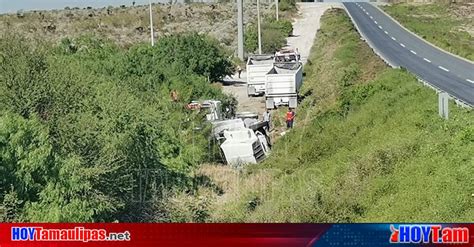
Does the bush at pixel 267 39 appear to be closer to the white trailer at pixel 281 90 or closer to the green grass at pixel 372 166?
the white trailer at pixel 281 90

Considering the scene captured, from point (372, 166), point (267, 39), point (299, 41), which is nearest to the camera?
point (372, 166)

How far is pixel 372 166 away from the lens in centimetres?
1419

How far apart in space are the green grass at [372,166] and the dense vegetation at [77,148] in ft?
5.60

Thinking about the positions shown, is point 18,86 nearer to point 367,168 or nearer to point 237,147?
point 367,168

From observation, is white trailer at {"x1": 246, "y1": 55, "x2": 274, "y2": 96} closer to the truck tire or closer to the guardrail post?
the truck tire

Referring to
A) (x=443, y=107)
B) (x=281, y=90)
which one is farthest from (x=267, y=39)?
(x=443, y=107)

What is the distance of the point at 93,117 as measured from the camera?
13766mm

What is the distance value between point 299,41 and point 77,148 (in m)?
50.6

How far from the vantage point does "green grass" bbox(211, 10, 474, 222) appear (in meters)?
11.3

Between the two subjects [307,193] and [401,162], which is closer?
[307,193]

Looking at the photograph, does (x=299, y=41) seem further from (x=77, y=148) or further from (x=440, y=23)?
(x=77, y=148)

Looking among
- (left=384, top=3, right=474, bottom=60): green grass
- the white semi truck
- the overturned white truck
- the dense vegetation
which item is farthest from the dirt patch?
the dense vegetation

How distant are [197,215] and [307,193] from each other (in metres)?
2.18

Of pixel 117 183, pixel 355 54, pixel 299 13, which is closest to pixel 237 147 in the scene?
pixel 117 183
